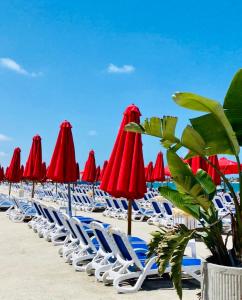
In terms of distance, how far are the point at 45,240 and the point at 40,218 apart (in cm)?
147

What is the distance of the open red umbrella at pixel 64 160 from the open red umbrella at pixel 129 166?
2.82 metres

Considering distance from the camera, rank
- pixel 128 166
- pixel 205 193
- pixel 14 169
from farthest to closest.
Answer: pixel 14 169, pixel 128 166, pixel 205 193

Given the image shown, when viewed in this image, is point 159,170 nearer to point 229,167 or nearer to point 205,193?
point 229,167

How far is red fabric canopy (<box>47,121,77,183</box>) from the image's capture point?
9258mm

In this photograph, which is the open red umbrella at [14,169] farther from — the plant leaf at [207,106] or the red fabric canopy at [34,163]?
the plant leaf at [207,106]

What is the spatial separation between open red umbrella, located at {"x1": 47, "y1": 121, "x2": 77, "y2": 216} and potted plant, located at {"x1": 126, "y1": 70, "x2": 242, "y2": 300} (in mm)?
5629

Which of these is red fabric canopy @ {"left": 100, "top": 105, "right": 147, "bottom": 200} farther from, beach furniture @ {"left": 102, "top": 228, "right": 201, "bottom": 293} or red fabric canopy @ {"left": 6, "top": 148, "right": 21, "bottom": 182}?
red fabric canopy @ {"left": 6, "top": 148, "right": 21, "bottom": 182}

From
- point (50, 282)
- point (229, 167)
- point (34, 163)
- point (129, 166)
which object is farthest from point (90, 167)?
point (50, 282)

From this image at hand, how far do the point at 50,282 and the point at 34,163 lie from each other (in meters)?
8.22

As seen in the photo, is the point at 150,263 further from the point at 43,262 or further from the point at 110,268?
the point at 43,262

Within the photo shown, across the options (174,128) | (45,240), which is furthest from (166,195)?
(45,240)

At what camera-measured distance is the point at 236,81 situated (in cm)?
352

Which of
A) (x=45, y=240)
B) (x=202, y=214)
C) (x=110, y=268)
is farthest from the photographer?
(x=45, y=240)

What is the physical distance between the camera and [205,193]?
3711mm
